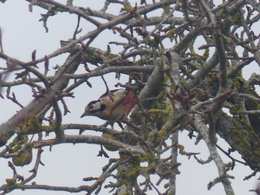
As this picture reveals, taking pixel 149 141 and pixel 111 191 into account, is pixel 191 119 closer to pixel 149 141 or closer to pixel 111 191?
pixel 149 141

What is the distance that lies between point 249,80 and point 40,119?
1912 millimetres

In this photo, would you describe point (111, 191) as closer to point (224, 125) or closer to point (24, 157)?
point (24, 157)

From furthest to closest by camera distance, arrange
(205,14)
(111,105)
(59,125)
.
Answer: (111,105), (205,14), (59,125)

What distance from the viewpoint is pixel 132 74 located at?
7.05 m

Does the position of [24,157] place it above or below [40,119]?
below

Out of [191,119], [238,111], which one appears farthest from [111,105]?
[191,119]

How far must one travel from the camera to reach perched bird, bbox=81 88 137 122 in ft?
24.8

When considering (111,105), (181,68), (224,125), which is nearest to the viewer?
(181,68)

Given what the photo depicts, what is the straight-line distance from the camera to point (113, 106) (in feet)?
25.7

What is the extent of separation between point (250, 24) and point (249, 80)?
1.48 feet

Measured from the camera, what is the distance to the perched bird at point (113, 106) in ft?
24.8

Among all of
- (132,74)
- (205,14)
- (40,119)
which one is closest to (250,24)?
(132,74)

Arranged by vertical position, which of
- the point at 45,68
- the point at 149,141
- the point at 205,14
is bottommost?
the point at 149,141

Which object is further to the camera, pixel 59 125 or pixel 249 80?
pixel 249 80
